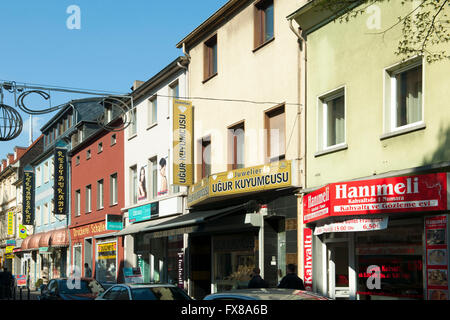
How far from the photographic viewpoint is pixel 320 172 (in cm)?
1575

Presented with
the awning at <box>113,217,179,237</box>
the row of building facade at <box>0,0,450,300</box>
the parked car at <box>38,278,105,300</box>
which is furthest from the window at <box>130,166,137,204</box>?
the parked car at <box>38,278,105,300</box>

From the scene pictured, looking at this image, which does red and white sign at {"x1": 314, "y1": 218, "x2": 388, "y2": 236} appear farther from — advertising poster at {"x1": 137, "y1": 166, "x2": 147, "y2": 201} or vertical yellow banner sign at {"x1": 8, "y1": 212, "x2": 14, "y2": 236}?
vertical yellow banner sign at {"x1": 8, "y1": 212, "x2": 14, "y2": 236}

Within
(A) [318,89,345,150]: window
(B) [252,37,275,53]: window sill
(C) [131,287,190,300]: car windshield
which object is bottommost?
(C) [131,287,190,300]: car windshield

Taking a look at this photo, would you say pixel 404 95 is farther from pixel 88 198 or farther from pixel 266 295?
pixel 88 198

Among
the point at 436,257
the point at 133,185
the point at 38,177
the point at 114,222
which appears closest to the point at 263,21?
the point at 436,257

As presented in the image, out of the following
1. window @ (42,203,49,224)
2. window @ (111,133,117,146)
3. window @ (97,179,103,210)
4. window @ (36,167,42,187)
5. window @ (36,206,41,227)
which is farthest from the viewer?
window @ (36,167,42,187)

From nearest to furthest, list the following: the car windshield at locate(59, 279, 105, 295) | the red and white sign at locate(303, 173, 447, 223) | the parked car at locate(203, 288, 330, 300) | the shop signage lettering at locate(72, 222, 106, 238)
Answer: the parked car at locate(203, 288, 330, 300) < the red and white sign at locate(303, 173, 447, 223) < the car windshield at locate(59, 279, 105, 295) < the shop signage lettering at locate(72, 222, 106, 238)

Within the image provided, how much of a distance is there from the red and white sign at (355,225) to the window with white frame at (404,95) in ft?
6.62

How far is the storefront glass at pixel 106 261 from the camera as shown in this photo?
31.0 meters

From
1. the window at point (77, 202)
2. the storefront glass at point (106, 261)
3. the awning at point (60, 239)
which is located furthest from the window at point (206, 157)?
the awning at point (60, 239)

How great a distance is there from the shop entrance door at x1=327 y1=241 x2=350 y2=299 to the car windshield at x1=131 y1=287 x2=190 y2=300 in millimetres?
3919

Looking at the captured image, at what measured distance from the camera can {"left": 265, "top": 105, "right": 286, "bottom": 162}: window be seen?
58.7 feet
